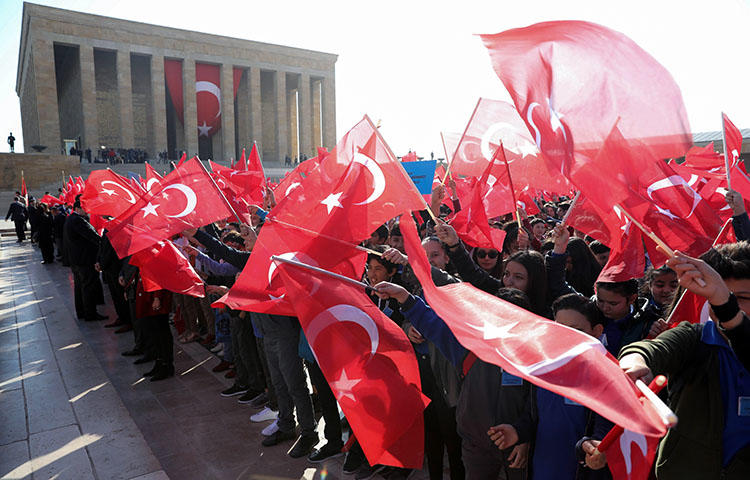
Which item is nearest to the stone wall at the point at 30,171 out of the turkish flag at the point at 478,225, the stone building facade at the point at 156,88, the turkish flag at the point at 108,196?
the stone building facade at the point at 156,88

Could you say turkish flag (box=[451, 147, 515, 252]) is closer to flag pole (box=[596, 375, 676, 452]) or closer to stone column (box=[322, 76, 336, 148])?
flag pole (box=[596, 375, 676, 452])

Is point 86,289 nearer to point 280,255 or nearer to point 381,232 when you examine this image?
point 381,232

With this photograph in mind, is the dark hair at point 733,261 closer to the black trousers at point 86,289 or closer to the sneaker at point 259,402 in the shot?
the sneaker at point 259,402

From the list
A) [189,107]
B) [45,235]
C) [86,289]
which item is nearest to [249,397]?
[86,289]

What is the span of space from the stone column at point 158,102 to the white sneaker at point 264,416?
3725 cm

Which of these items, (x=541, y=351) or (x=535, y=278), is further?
(x=535, y=278)

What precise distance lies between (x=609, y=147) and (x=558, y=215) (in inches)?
249

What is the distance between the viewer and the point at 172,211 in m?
4.32

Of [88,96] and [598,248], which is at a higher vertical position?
[88,96]

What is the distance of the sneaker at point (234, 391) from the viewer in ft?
16.6

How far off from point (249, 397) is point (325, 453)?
56.2 inches

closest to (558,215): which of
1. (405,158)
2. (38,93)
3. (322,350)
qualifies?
(405,158)

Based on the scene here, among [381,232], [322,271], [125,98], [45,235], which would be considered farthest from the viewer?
[125,98]

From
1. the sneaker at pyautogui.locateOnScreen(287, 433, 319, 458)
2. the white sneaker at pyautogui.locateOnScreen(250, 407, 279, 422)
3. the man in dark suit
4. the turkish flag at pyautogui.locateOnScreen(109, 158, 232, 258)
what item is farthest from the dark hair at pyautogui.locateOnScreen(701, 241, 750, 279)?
the man in dark suit
